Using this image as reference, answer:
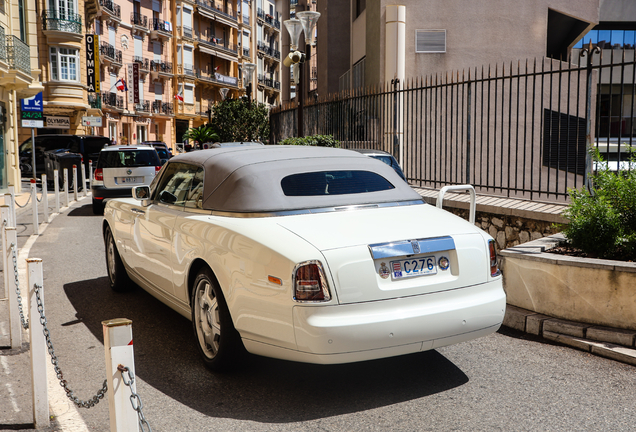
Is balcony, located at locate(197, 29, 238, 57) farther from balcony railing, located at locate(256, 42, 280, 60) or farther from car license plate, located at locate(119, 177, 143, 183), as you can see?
car license plate, located at locate(119, 177, 143, 183)

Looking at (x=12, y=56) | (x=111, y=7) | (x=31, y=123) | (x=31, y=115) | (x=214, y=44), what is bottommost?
(x=31, y=123)

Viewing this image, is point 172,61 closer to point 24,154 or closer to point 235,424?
point 24,154

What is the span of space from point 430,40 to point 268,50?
7300cm

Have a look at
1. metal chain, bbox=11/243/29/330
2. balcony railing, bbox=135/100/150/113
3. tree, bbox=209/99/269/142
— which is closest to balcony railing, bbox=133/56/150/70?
balcony railing, bbox=135/100/150/113

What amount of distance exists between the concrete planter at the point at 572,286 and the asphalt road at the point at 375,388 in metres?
0.40

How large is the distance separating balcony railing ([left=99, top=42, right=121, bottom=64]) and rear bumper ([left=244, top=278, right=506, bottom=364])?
5162 centimetres

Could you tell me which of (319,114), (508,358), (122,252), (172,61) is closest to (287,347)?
(508,358)

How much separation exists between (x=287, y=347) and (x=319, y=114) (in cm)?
1322

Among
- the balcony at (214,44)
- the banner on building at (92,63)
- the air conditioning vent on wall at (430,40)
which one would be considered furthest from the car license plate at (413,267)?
the balcony at (214,44)

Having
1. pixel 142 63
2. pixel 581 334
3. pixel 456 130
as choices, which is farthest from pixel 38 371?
pixel 142 63

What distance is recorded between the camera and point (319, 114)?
16.5 metres

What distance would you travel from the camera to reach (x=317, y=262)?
12.0 feet

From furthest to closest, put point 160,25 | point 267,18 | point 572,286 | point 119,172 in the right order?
point 267,18, point 160,25, point 119,172, point 572,286

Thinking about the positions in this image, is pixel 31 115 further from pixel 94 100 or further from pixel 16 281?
pixel 94 100
